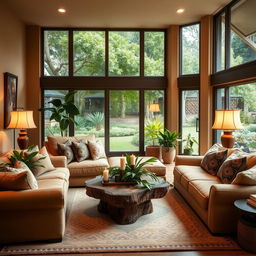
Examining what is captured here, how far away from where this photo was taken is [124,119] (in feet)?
25.7

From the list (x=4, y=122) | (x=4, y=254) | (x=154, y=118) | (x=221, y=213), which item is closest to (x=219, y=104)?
(x=154, y=118)

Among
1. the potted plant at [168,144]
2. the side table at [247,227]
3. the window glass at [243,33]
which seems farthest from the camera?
the potted plant at [168,144]

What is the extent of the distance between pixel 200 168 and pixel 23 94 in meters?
4.85

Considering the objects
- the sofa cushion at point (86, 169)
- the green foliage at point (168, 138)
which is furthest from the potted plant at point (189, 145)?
the sofa cushion at point (86, 169)

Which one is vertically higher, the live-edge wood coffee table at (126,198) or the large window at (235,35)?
the large window at (235,35)

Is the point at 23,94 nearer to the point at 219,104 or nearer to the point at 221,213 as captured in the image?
the point at 219,104

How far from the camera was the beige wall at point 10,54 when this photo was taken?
5445mm

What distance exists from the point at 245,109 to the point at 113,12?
3673mm

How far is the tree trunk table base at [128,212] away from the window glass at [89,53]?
15.5 feet

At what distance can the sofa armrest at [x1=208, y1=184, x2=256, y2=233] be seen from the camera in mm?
3139

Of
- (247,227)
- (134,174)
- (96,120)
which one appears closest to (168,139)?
(96,120)

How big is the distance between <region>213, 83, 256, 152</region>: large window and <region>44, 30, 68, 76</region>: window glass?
443cm

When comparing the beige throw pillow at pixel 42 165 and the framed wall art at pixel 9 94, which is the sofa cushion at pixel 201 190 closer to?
the beige throw pillow at pixel 42 165

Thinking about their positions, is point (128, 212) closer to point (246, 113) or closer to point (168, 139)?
point (246, 113)
